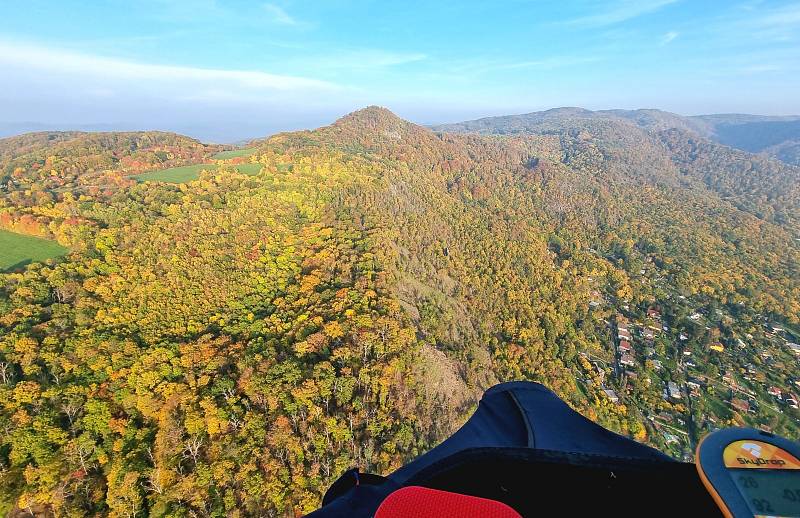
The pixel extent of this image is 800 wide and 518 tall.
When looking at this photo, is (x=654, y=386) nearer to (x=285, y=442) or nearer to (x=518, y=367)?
(x=518, y=367)

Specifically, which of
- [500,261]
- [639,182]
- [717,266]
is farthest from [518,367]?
[639,182]

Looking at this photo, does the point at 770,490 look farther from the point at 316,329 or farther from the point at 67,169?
the point at 67,169

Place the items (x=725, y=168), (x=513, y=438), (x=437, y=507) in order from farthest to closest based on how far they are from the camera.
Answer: (x=725, y=168) < (x=513, y=438) < (x=437, y=507)

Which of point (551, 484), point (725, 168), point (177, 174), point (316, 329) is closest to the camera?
point (551, 484)

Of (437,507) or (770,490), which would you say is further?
(770,490)

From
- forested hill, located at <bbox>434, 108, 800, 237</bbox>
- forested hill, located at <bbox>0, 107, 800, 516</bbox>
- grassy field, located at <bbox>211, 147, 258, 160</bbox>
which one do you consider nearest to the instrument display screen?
forested hill, located at <bbox>0, 107, 800, 516</bbox>

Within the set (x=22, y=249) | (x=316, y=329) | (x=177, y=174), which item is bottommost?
(x=316, y=329)

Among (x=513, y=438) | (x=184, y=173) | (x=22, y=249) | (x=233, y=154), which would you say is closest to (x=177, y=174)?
(x=184, y=173)
